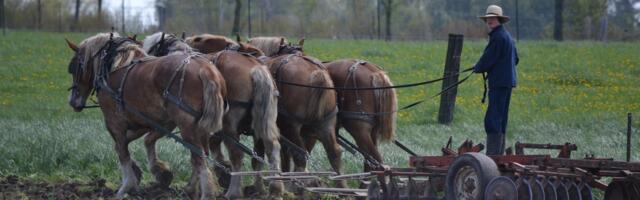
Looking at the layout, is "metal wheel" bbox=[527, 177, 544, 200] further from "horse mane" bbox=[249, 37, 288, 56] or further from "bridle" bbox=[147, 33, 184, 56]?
"bridle" bbox=[147, 33, 184, 56]

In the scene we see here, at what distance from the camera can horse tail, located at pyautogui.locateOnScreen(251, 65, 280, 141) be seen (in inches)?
413

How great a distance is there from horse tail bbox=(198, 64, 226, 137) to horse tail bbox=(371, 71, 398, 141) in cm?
194

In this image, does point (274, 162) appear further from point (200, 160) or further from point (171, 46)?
point (171, 46)

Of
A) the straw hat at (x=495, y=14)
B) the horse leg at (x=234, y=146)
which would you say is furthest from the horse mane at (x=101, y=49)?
the straw hat at (x=495, y=14)

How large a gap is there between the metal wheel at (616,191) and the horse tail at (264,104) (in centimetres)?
372

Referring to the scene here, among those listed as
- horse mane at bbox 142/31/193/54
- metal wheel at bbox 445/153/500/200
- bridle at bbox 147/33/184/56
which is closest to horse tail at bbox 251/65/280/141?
horse mane at bbox 142/31/193/54

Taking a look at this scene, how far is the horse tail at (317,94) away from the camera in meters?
11.0

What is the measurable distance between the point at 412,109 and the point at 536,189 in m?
13.6

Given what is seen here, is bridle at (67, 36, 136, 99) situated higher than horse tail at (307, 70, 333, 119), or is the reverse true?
bridle at (67, 36, 136, 99)

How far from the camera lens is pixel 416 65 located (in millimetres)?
28000

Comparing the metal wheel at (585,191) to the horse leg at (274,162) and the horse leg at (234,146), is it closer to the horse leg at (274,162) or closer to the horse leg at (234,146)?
the horse leg at (274,162)

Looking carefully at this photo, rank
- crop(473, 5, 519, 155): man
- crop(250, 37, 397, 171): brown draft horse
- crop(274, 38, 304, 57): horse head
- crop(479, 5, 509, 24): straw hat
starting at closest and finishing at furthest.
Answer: crop(473, 5, 519, 155): man, crop(479, 5, 509, 24): straw hat, crop(250, 37, 397, 171): brown draft horse, crop(274, 38, 304, 57): horse head

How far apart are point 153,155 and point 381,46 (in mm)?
20945

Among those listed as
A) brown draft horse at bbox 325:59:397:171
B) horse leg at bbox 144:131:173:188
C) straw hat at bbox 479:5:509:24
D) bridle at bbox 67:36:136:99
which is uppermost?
straw hat at bbox 479:5:509:24
